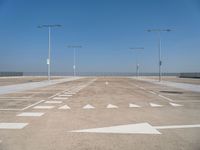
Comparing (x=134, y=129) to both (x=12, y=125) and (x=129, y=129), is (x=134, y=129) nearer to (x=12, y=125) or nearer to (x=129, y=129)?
(x=129, y=129)

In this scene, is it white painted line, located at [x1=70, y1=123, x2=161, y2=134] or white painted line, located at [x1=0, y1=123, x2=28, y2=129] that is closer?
white painted line, located at [x1=70, y1=123, x2=161, y2=134]

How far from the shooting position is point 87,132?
6.40 meters

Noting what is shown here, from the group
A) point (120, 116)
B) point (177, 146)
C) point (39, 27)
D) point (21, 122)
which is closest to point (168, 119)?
point (120, 116)

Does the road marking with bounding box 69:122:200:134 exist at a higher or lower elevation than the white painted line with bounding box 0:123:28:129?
lower

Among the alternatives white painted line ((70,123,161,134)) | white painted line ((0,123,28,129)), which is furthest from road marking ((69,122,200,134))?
white painted line ((0,123,28,129))

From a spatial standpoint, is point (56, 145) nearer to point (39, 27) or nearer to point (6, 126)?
point (6, 126)

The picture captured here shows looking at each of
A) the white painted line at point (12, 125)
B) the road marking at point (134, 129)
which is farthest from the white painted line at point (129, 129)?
the white painted line at point (12, 125)

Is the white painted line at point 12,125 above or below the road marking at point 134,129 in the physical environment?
above

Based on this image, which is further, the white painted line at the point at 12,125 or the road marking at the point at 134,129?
the white painted line at the point at 12,125

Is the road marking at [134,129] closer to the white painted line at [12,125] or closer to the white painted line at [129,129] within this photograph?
the white painted line at [129,129]

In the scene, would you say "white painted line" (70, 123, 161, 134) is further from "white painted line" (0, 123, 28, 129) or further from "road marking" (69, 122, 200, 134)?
"white painted line" (0, 123, 28, 129)

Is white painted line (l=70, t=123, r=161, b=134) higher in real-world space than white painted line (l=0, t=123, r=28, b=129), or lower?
lower

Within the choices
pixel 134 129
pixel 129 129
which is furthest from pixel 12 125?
pixel 134 129

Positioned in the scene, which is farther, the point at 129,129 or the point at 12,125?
the point at 12,125
